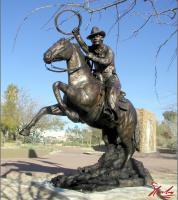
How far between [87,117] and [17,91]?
38.2m

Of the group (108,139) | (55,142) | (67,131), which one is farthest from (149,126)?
(108,139)

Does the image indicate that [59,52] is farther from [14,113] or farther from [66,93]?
[14,113]

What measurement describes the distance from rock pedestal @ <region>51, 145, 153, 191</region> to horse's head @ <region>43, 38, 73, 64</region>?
2786 mm

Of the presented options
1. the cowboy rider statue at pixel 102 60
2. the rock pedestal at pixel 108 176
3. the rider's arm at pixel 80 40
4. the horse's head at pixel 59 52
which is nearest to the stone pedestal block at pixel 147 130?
the rock pedestal at pixel 108 176

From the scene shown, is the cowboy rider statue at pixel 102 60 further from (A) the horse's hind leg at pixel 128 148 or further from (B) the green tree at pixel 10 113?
(B) the green tree at pixel 10 113

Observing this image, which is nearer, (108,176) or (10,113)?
(108,176)

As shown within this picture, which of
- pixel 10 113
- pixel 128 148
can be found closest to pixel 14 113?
pixel 10 113

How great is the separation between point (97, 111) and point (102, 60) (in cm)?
116

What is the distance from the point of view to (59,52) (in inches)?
333

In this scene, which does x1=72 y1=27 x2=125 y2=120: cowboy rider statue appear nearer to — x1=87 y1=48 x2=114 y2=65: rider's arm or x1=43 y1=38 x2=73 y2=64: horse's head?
x1=87 y1=48 x2=114 y2=65: rider's arm

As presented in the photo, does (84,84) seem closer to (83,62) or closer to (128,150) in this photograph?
(83,62)

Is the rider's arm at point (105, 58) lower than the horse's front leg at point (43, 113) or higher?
higher

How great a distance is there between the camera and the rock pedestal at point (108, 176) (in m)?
9.05

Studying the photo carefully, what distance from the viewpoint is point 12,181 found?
1027 centimetres
